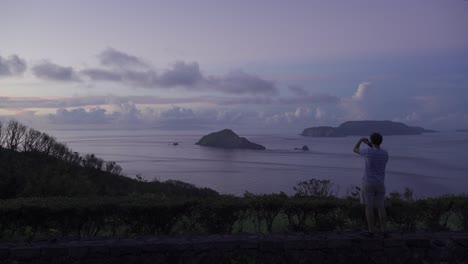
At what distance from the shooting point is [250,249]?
5.17 metres

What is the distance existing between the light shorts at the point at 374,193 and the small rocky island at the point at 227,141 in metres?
83.1

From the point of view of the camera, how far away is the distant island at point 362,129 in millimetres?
96062

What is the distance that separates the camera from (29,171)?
1274 centimetres

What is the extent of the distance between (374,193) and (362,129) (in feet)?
313

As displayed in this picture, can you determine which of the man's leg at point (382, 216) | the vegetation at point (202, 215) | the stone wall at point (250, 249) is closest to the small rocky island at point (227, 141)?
the vegetation at point (202, 215)

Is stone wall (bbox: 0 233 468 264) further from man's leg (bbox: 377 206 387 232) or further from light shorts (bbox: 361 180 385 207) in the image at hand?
light shorts (bbox: 361 180 385 207)

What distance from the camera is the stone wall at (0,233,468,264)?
16.3 feet

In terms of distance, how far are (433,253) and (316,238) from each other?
1.59 meters

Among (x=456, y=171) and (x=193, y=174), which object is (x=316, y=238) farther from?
(x=456, y=171)

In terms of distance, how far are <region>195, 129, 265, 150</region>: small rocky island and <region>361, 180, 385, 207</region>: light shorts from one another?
83.1m

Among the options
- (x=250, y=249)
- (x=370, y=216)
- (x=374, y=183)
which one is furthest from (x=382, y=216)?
(x=250, y=249)

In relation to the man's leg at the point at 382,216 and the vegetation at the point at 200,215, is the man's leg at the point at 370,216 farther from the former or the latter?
the vegetation at the point at 200,215

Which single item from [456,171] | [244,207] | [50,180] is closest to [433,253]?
[244,207]

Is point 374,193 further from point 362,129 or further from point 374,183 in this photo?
point 362,129
